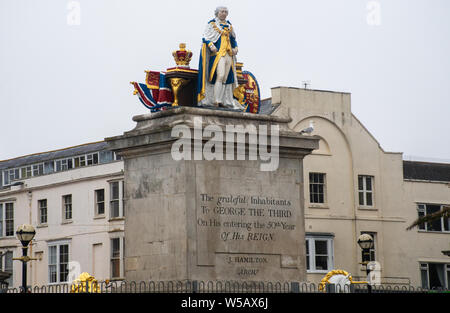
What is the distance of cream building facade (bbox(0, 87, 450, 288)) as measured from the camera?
241ft

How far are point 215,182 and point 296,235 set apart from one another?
10.2ft

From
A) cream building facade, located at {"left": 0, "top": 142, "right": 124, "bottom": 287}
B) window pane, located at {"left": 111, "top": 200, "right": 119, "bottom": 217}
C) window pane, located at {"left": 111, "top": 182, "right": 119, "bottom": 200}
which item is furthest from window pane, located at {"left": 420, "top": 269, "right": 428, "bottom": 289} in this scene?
Answer: window pane, located at {"left": 111, "top": 182, "right": 119, "bottom": 200}

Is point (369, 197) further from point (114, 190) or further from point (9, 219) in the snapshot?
point (9, 219)

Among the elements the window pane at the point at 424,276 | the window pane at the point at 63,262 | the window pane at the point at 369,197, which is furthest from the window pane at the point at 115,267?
the window pane at the point at 424,276

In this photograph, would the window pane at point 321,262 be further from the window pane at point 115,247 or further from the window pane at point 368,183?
the window pane at point 115,247

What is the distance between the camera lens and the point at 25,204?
79.7 metres

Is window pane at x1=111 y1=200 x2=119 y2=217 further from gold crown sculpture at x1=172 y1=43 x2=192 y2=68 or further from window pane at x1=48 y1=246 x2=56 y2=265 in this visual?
gold crown sculpture at x1=172 y1=43 x2=192 y2=68

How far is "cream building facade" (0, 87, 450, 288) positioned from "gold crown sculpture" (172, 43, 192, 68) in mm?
37244

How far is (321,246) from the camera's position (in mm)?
74062

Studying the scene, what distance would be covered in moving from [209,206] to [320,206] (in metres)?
42.2
